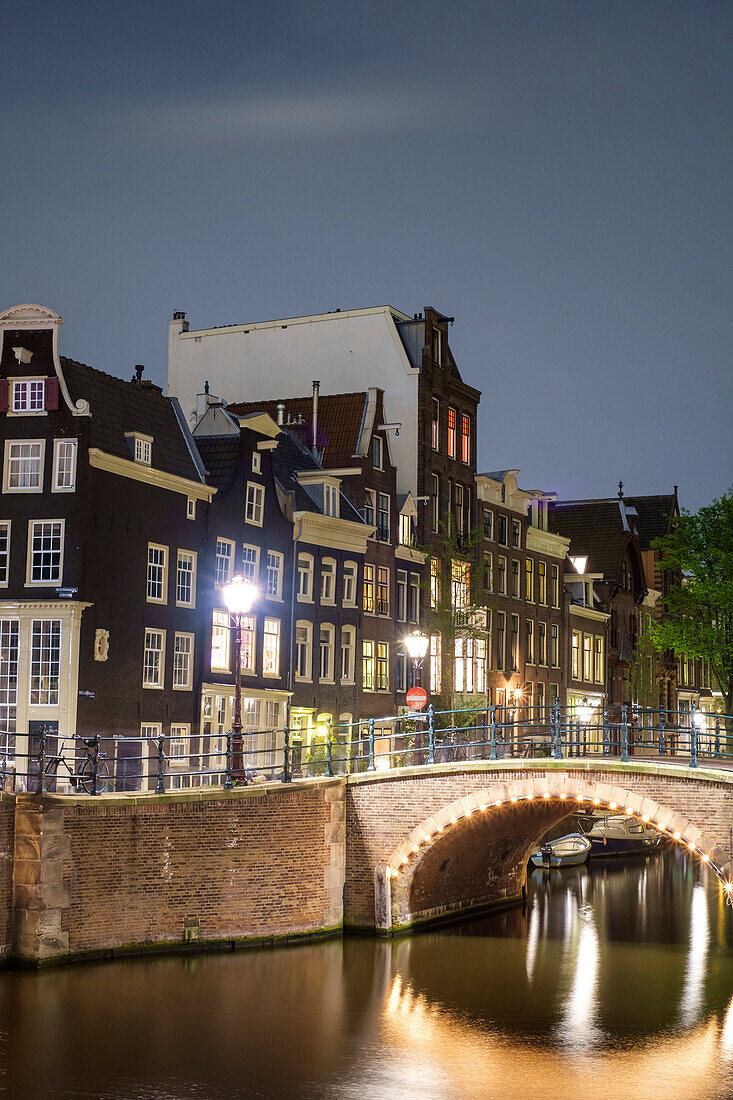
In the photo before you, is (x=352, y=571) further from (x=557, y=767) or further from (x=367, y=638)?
(x=557, y=767)

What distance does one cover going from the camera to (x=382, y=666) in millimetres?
50781

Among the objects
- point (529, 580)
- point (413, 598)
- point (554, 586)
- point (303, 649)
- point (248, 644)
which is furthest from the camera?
point (554, 586)

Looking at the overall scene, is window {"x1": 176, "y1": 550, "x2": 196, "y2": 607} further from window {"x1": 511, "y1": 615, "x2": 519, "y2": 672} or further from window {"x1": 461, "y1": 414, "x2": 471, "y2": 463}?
window {"x1": 511, "y1": 615, "x2": 519, "y2": 672}

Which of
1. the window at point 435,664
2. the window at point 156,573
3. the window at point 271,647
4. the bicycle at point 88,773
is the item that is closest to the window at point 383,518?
the window at point 435,664

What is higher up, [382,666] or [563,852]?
[382,666]

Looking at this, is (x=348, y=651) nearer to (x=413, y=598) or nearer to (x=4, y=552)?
(x=413, y=598)

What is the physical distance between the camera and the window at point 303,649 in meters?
45.9

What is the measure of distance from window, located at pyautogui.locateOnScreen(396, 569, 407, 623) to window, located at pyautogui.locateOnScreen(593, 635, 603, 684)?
2312cm

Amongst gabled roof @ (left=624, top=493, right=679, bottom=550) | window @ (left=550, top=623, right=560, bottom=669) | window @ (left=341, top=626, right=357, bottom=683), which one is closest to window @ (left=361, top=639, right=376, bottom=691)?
window @ (left=341, top=626, right=357, bottom=683)

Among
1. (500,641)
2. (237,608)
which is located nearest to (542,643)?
(500,641)

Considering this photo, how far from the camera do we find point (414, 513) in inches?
2096

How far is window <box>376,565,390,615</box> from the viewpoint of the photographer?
50.5 meters

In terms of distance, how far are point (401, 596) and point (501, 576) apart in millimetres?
9878

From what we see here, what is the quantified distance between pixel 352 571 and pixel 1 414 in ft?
48.4
